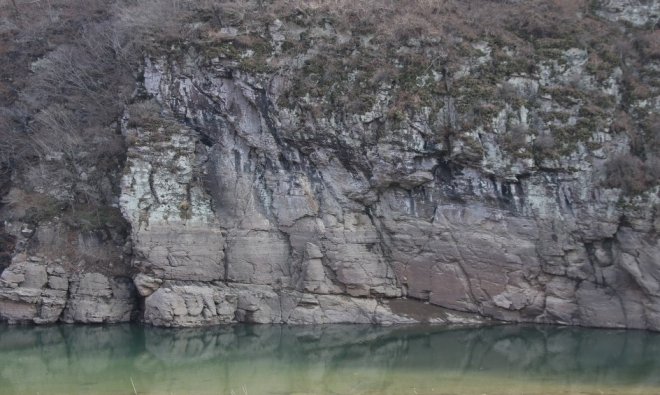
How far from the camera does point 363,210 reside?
23.0m

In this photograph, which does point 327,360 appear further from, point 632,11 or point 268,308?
point 632,11

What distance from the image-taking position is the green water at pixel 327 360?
50.8ft

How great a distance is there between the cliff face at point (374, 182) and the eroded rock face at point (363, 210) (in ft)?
0.18

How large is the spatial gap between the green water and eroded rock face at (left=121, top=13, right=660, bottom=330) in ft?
3.87

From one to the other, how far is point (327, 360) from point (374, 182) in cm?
724

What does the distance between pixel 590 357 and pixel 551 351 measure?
1.20 meters

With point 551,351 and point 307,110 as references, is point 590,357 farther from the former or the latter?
point 307,110

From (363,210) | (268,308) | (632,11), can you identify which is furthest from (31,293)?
(632,11)

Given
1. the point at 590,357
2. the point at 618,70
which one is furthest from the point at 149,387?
the point at 618,70

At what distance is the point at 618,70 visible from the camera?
2236 cm

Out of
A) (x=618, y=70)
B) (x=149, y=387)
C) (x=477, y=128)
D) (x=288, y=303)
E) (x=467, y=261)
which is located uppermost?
(x=618, y=70)

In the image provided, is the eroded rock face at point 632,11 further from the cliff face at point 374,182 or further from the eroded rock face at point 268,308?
the eroded rock face at point 268,308

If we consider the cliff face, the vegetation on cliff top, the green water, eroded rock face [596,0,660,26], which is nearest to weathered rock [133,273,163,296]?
the cliff face

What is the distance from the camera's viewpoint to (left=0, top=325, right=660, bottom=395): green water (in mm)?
15492
